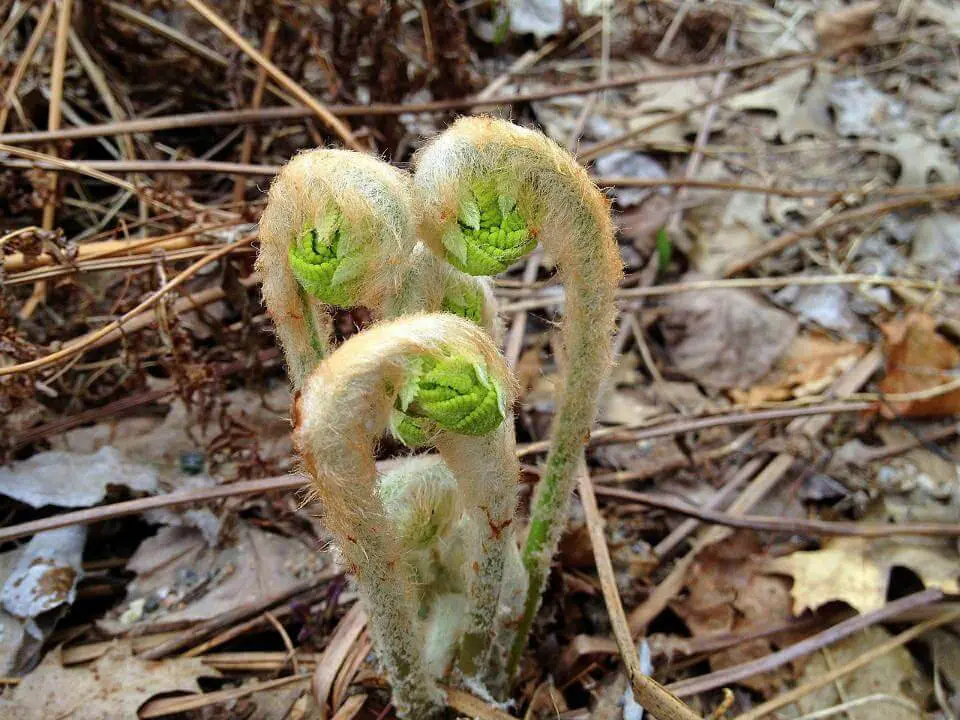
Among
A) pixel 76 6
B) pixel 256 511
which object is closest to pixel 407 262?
pixel 256 511

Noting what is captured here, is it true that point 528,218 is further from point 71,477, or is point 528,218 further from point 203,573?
point 71,477

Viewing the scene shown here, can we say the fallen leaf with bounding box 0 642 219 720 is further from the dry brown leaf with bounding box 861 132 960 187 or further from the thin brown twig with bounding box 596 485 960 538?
the dry brown leaf with bounding box 861 132 960 187

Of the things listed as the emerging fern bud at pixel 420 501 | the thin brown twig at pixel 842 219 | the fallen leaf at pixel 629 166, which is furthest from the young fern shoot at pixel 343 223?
the fallen leaf at pixel 629 166

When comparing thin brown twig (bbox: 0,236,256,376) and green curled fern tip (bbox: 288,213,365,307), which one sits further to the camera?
thin brown twig (bbox: 0,236,256,376)

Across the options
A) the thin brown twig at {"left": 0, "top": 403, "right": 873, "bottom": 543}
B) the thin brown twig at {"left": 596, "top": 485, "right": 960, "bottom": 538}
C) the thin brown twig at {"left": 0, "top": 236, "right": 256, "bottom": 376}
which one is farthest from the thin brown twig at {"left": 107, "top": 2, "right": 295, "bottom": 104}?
the thin brown twig at {"left": 596, "top": 485, "right": 960, "bottom": 538}

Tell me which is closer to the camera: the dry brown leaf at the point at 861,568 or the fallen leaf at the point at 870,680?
the fallen leaf at the point at 870,680

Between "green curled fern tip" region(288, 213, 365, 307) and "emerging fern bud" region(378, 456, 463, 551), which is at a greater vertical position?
"green curled fern tip" region(288, 213, 365, 307)

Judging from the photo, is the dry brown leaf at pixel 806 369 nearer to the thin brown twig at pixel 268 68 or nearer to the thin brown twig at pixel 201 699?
the thin brown twig at pixel 268 68
